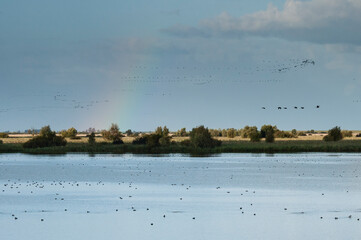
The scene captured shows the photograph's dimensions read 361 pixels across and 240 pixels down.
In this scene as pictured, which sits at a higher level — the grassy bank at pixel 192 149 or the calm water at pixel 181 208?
the grassy bank at pixel 192 149

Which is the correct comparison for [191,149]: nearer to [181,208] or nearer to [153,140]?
[153,140]

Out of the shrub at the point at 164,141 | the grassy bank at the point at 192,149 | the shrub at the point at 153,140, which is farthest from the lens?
the shrub at the point at 164,141

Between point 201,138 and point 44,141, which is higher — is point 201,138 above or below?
below

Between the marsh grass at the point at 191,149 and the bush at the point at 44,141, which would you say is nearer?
the marsh grass at the point at 191,149

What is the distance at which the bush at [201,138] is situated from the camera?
13112 cm

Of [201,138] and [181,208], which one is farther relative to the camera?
[201,138]

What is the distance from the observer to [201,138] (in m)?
133

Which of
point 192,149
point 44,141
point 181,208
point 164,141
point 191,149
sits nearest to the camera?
point 181,208

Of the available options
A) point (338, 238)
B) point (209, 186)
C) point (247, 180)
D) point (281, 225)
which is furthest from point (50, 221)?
point (247, 180)

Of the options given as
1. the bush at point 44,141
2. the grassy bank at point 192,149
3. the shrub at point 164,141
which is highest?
the bush at point 44,141

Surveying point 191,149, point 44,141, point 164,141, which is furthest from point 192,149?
point 44,141

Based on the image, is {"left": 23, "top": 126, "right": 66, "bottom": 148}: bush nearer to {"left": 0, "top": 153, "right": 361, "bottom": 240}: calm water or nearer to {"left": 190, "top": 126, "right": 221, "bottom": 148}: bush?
{"left": 190, "top": 126, "right": 221, "bottom": 148}: bush

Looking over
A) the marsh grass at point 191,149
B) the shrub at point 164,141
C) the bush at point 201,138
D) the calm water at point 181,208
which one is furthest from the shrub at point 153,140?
the calm water at point 181,208

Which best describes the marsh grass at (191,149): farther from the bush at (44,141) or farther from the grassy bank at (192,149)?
the bush at (44,141)
